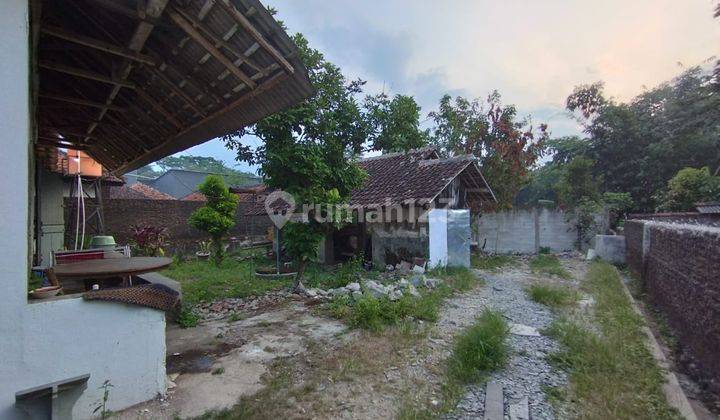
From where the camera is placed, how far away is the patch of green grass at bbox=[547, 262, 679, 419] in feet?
10.2

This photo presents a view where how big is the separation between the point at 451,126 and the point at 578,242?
6.71m

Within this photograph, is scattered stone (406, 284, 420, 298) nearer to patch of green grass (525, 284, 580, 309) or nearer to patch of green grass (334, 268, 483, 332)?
patch of green grass (334, 268, 483, 332)

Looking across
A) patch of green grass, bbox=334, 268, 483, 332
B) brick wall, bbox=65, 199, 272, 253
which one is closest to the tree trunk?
patch of green grass, bbox=334, 268, 483, 332

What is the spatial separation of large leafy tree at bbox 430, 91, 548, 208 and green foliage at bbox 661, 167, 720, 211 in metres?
4.87

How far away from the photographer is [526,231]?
14148 mm

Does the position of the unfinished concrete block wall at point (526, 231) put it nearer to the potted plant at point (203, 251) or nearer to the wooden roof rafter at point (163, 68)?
the potted plant at point (203, 251)

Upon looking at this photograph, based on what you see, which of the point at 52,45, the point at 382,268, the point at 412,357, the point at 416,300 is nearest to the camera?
the point at 52,45

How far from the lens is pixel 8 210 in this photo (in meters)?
2.40

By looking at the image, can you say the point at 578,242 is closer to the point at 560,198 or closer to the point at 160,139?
the point at 560,198

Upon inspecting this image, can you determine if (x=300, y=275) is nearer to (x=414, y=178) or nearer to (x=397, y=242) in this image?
(x=397, y=242)

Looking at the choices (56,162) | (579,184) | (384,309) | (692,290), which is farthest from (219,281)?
(579,184)

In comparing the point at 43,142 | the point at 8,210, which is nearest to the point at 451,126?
the point at 43,142

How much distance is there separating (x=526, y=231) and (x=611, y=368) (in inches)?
438

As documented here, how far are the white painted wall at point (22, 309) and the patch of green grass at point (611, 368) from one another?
163 inches
